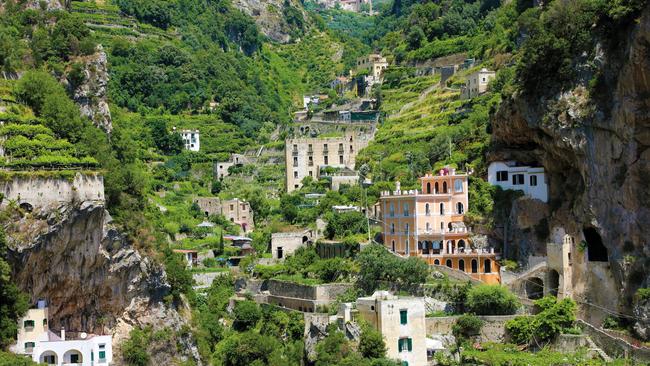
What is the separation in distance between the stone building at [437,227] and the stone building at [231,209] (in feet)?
78.9

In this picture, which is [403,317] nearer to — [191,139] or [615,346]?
[615,346]

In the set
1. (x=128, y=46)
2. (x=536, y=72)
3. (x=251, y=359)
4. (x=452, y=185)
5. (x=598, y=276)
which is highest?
(x=128, y=46)

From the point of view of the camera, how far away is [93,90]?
254 feet

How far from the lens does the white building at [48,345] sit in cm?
5750

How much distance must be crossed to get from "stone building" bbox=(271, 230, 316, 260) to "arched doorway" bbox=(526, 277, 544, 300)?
58.3 feet

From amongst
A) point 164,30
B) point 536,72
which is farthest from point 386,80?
point 536,72

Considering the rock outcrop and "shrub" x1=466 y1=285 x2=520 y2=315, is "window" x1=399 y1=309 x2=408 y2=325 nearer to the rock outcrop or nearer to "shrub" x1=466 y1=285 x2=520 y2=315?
"shrub" x1=466 y1=285 x2=520 y2=315

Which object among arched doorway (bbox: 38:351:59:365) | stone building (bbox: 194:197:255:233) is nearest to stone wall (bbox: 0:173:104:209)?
arched doorway (bbox: 38:351:59:365)

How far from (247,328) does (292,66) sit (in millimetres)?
94794

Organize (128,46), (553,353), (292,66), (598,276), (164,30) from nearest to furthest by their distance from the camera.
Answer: (553,353) → (598,276) → (128,46) → (164,30) → (292,66)

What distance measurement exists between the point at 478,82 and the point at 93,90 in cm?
3043

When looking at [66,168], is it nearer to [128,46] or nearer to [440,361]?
[440,361]

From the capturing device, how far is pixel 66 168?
202 ft

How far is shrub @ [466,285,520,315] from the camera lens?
59812 mm
